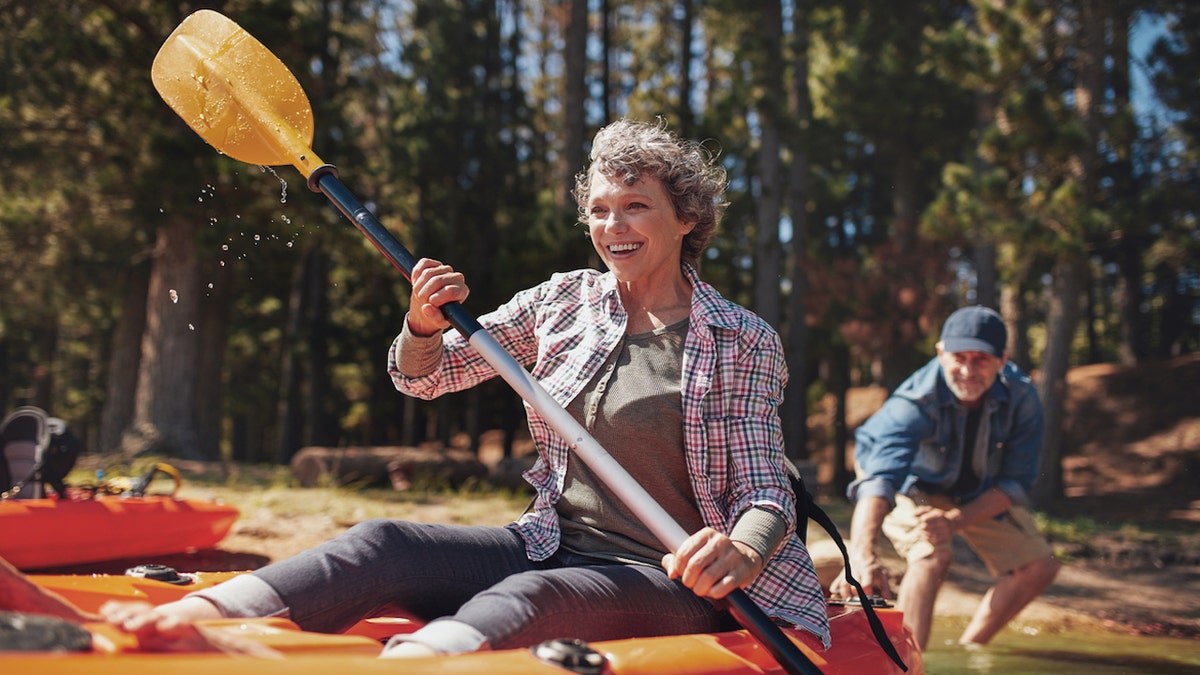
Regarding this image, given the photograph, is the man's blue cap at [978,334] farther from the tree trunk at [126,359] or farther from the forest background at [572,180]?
the tree trunk at [126,359]

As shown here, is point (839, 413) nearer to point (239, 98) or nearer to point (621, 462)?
point (239, 98)

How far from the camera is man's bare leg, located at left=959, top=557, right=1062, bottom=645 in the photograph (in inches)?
164

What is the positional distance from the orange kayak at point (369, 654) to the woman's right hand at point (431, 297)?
68 centimetres

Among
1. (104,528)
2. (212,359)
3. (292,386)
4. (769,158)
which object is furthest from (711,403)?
(292,386)

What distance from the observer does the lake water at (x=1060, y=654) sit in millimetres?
4254

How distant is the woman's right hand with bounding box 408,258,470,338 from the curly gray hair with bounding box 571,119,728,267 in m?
0.44

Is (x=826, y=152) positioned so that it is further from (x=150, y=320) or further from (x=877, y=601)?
(x=877, y=601)

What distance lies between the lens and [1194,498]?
14.4 m

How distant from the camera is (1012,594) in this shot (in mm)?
4211

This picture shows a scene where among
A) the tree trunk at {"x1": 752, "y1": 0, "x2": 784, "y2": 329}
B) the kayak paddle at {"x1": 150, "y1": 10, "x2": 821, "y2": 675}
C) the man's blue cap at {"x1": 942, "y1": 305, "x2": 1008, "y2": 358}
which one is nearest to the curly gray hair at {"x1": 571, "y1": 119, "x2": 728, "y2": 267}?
the kayak paddle at {"x1": 150, "y1": 10, "x2": 821, "y2": 675}

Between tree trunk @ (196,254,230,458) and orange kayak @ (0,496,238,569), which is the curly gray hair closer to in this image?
orange kayak @ (0,496,238,569)

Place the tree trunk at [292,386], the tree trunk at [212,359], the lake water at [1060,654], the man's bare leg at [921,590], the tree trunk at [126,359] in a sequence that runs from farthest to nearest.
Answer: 1. the tree trunk at [292,386]
2. the tree trunk at [212,359]
3. the tree trunk at [126,359]
4. the lake water at [1060,654]
5. the man's bare leg at [921,590]

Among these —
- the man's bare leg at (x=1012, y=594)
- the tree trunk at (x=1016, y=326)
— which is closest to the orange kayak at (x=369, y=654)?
the man's bare leg at (x=1012, y=594)

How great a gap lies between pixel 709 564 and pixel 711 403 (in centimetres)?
38
